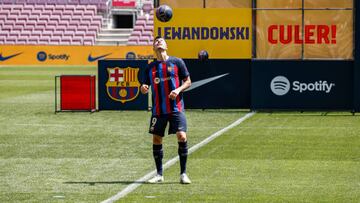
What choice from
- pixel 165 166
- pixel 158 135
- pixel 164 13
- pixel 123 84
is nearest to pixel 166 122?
pixel 158 135

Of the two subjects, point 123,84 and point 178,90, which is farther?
point 123,84

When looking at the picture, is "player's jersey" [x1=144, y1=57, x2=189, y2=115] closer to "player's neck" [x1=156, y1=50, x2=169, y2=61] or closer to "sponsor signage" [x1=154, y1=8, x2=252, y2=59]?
"player's neck" [x1=156, y1=50, x2=169, y2=61]

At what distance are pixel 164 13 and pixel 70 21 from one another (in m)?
46.7

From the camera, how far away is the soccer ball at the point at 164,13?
24.5 m

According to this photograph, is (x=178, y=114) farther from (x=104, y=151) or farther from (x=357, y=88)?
(x=357, y=88)

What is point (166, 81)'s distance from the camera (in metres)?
12.9

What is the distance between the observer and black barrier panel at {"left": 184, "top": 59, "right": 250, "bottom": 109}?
25.2 metres

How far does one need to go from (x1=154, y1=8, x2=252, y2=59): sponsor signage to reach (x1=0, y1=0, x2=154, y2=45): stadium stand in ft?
137

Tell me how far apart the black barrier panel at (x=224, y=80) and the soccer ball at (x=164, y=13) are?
129 centimetres

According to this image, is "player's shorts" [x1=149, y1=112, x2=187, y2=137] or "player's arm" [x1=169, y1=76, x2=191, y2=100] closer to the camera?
"player's arm" [x1=169, y1=76, x2=191, y2=100]

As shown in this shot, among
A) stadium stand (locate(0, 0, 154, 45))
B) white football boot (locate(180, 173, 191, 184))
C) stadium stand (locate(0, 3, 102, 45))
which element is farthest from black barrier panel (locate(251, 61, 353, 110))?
stadium stand (locate(0, 3, 102, 45))

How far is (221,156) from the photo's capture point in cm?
1585

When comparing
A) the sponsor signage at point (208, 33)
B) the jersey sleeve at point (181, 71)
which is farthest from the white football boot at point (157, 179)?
the sponsor signage at point (208, 33)

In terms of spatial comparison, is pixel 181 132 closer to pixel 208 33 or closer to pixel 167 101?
pixel 167 101
